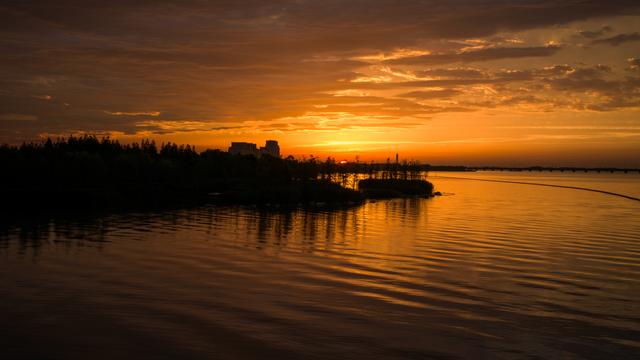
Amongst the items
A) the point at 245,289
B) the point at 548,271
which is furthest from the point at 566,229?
the point at 245,289

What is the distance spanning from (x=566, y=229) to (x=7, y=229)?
51405 mm

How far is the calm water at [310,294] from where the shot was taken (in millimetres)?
16406

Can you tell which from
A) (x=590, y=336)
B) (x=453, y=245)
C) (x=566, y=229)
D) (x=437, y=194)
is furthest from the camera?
(x=437, y=194)

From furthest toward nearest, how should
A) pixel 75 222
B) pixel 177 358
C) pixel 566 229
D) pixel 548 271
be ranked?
pixel 566 229
pixel 75 222
pixel 548 271
pixel 177 358

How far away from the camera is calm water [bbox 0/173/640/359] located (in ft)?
53.8

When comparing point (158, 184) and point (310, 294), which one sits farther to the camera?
Answer: point (158, 184)

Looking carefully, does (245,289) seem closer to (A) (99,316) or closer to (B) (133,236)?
(A) (99,316)

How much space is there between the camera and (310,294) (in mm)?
23000

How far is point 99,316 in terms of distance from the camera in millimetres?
18656

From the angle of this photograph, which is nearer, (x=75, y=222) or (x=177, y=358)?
(x=177, y=358)

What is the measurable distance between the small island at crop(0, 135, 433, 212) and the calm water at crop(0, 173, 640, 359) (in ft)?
114

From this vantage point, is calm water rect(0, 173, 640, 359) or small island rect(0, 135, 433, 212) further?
small island rect(0, 135, 433, 212)

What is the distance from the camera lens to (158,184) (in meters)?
133

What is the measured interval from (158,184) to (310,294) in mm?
117563
